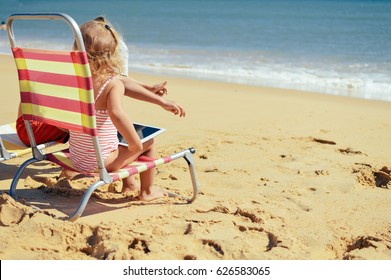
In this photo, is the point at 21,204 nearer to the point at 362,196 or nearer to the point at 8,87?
the point at 362,196

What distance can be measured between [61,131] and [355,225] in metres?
2.04

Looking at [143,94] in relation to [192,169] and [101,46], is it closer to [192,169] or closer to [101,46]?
[101,46]

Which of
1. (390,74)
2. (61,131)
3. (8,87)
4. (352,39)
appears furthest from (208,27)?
(61,131)

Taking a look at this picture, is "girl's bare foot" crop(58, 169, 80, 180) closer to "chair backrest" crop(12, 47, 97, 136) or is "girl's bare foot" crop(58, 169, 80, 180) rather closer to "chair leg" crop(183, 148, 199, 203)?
"chair backrest" crop(12, 47, 97, 136)

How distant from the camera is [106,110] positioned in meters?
3.30

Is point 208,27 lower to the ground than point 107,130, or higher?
lower

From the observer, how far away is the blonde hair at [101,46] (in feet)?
10.3

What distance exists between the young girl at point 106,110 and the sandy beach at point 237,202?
337 millimetres

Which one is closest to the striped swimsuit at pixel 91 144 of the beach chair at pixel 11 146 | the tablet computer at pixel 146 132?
the tablet computer at pixel 146 132

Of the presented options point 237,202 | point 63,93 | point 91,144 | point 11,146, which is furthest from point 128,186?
point 63,93

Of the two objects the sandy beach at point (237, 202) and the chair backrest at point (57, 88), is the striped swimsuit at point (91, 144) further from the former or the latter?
the sandy beach at point (237, 202)

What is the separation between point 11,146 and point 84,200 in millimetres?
1092

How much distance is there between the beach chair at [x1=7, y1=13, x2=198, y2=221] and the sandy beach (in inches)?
11.4

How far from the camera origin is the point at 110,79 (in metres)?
3.21
